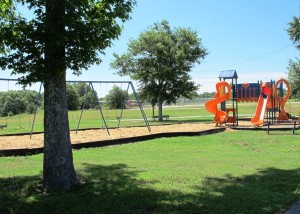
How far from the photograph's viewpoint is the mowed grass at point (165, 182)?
5.54m

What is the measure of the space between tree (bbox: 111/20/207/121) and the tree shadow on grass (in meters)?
26.2

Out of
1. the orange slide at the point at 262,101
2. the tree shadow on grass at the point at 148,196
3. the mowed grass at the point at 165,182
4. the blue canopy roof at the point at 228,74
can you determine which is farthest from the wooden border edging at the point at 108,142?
the blue canopy roof at the point at 228,74

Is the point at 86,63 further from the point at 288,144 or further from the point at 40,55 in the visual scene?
the point at 288,144

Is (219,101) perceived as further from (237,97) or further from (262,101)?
(262,101)

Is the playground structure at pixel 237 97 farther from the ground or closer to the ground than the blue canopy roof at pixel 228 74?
closer to the ground

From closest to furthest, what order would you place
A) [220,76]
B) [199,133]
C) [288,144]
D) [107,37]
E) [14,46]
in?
[14,46], [107,37], [288,144], [199,133], [220,76]

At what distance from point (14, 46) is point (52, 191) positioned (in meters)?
2.52

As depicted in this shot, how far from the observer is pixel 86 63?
666 cm

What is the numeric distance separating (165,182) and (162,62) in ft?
89.1

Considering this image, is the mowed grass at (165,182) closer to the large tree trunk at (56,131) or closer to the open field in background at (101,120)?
the large tree trunk at (56,131)

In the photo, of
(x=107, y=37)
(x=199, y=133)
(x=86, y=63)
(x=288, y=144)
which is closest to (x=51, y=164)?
(x=86, y=63)

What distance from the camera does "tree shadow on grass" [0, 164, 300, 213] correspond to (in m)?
5.42

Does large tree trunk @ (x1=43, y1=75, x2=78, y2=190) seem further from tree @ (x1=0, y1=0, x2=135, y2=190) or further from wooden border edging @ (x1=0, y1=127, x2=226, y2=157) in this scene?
wooden border edging @ (x1=0, y1=127, x2=226, y2=157)

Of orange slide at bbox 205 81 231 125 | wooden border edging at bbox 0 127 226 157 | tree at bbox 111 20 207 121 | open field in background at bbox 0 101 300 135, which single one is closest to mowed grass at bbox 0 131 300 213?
wooden border edging at bbox 0 127 226 157
